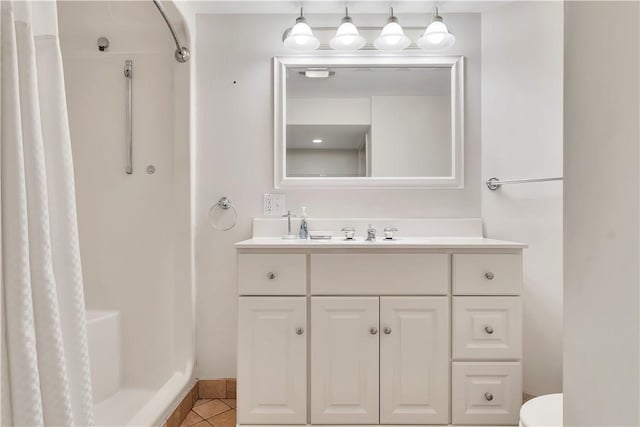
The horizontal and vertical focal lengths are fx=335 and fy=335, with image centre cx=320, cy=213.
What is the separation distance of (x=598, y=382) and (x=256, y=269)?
1.17 meters

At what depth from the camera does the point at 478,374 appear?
1.34 metres

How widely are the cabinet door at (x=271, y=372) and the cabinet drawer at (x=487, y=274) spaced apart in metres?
0.67

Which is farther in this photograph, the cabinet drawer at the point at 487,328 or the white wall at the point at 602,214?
the cabinet drawer at the point at 487,328

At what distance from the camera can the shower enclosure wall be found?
1.72 meters

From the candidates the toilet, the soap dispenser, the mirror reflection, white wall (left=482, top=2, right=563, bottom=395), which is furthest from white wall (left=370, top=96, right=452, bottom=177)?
the toilet

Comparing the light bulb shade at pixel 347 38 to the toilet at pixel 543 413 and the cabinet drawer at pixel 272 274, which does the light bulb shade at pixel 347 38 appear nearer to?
the cabinet drawer at pixel 272 274

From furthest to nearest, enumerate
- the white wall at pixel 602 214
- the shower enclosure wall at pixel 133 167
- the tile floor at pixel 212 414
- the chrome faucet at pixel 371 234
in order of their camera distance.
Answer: the shower enclosure wall at pixel 133 167, the chrome faucet at pixel 371 234, the tile floor at pixel 212 414, the white wall at pixel 602 214

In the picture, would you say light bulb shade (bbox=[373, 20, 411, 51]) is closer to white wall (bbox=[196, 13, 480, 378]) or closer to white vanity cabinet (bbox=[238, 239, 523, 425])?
white wall (bbox=[196, 13, 480, 378])

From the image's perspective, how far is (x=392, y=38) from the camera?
1716mm

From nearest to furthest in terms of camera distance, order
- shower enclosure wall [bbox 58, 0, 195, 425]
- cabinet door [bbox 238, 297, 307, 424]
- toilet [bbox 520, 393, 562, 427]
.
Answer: toilet [bbox 520, 393, 562, 427] → cabinet door [bbox 238, 297, 307, 424] → shower enclosure wall [bbox 58, 0, 195, 425]

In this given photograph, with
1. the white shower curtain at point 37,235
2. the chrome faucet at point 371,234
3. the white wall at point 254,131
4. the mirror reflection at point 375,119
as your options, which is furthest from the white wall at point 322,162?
the white shower curtain at point 37,235

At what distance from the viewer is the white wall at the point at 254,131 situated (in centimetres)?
179

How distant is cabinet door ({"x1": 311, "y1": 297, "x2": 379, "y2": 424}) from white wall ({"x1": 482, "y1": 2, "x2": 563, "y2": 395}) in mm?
866

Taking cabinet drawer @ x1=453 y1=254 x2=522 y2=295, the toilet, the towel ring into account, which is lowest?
the toilet
